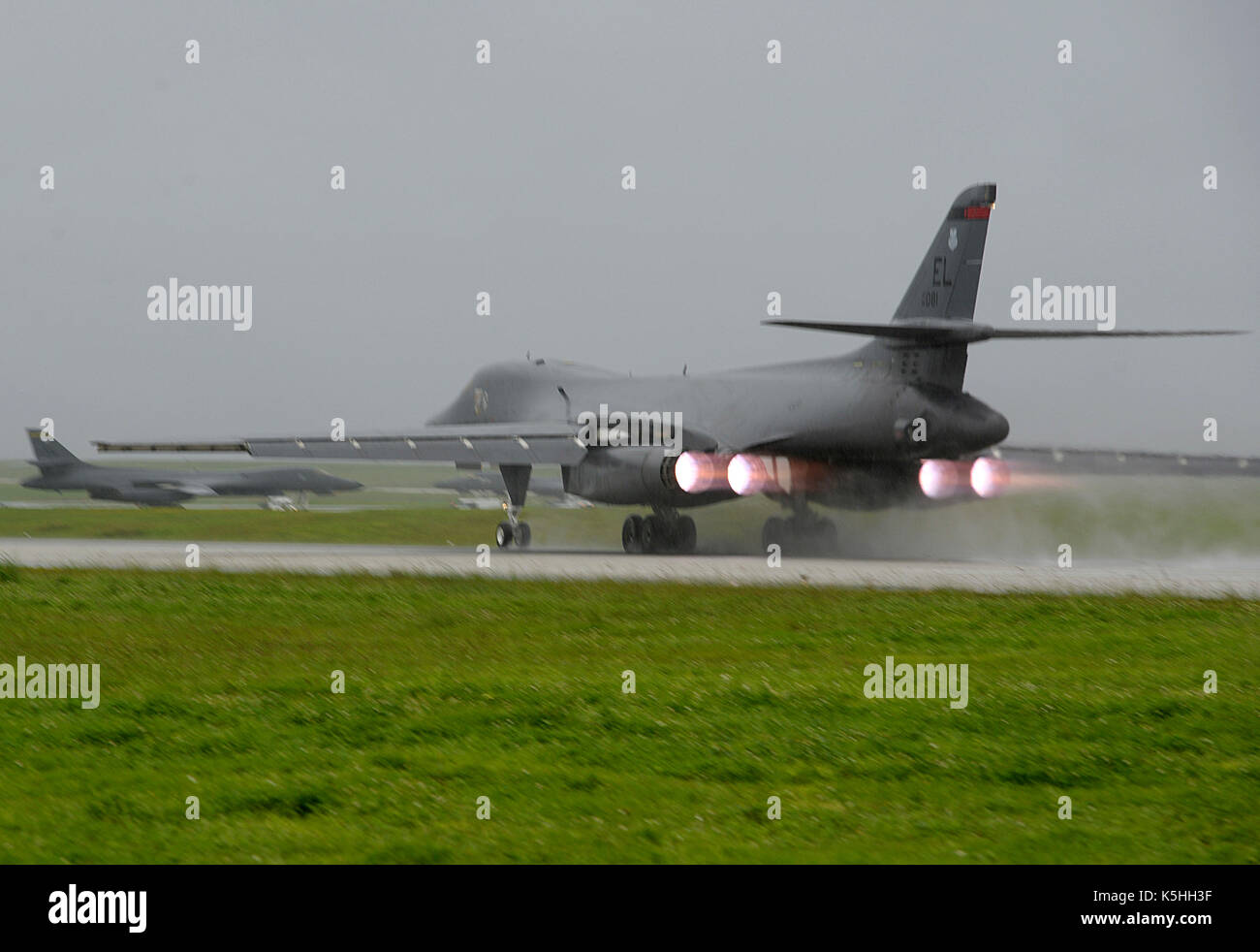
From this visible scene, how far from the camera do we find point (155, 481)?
62250 millimetres

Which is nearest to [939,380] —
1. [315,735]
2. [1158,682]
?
[1158,682]

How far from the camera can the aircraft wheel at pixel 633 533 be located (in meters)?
31.0

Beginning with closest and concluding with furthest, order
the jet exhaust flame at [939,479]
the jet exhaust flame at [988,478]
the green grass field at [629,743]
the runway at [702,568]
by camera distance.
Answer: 1. the green grass field at [629,743]
2. the runway at [702,568]
3. the jet exhaust flame at [939,479]
4. the jet exhaust flame at [988,478]

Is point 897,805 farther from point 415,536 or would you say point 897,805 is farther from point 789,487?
point 415,536

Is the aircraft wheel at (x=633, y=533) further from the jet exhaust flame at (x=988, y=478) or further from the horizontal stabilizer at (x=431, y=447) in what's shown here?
the jet exhaust flame at (x=988, y=478)

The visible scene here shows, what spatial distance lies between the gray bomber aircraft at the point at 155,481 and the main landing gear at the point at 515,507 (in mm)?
30086

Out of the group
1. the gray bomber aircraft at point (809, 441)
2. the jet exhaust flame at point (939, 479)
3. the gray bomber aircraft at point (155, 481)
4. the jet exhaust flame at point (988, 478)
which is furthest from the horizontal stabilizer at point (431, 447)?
the gray bomber aircraft at point (155, 481)

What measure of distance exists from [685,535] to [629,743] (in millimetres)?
20753

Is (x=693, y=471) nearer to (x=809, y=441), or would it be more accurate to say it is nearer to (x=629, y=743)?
(x=809, y=441)

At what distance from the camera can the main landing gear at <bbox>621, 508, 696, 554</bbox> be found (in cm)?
3080

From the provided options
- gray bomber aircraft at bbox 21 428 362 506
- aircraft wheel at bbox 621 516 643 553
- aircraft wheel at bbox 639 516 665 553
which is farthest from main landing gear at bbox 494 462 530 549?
gray bomber aircraft at bbox 21 428 362 506

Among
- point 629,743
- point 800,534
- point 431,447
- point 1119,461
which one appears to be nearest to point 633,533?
point 800,534

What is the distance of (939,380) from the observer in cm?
2688
